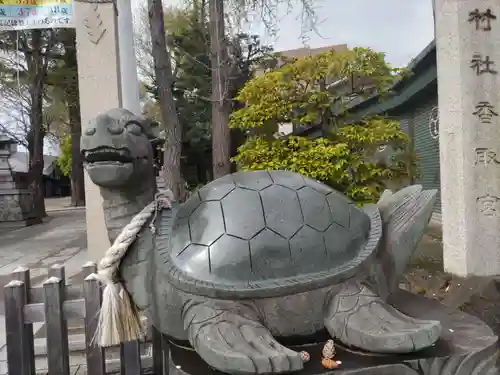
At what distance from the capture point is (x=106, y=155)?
1467mm

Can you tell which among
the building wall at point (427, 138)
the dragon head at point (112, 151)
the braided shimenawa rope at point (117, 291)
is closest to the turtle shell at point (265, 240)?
the braided shimenawa rope at point (117, 291)

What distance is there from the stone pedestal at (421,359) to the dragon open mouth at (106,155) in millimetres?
685

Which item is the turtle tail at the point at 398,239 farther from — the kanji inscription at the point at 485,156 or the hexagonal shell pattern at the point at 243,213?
the kanji inscription at the point at 485,156

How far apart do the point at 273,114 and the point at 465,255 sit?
2.20m

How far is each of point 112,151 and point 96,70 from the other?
2.86 metres

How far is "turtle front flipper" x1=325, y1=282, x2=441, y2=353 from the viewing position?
1.23m

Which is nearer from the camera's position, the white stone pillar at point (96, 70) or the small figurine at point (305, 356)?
the small figurine at point (305, 356)

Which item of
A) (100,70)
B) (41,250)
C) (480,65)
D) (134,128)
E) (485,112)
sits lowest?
(41,250)

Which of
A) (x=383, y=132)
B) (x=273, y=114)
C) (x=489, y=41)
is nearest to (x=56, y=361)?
(x=273, y=114)

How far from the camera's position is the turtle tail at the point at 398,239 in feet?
5.09

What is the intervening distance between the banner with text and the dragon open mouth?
3.40 metres

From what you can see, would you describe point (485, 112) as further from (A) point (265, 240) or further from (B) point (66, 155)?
(B) point (66, 155)

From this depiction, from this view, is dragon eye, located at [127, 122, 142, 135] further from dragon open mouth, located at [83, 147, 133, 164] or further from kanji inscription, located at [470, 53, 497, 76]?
kanji inscription, located at [470, 53, 497, 76]

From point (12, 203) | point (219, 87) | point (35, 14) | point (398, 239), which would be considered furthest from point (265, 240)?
point (12, 203)
